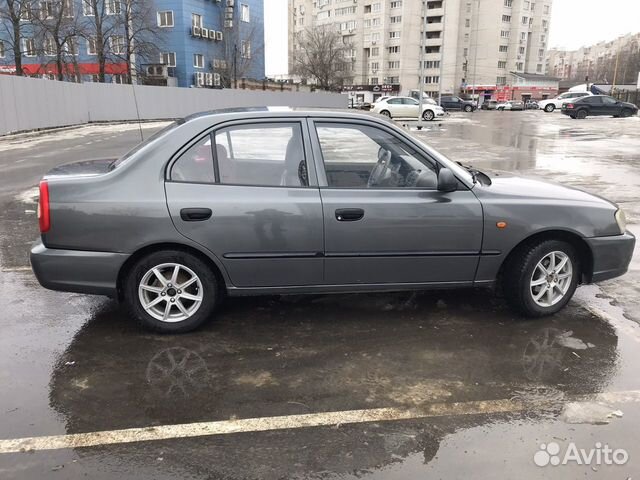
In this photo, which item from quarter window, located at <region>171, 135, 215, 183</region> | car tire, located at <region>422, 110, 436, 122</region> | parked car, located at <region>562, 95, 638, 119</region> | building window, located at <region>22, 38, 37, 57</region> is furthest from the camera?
parked car, located at <region>562, 95, 638, 119</region>

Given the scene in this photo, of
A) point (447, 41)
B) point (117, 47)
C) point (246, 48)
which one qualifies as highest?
point (447, 41)

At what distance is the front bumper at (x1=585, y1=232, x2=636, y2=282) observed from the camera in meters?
4.30

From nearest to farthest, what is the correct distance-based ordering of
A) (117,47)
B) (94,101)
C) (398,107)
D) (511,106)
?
(94,101) → (398,107) → (117,47) → (511,106)

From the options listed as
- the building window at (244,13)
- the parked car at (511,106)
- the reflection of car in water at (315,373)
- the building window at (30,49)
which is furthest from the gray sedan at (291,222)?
the parked car at (511,106)

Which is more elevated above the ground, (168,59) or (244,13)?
→ (244,13)

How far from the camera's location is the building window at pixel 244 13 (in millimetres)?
64500

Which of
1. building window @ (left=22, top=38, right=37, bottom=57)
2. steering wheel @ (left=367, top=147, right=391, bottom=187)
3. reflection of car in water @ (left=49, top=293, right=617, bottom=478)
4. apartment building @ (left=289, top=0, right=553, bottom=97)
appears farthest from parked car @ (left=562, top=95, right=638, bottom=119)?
apartment building @ (left=289, top=0, right=553, bottom=97)

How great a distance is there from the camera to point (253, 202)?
389cm

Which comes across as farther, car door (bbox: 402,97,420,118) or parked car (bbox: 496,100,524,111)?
parked car (bbox: 496,100,524,111)

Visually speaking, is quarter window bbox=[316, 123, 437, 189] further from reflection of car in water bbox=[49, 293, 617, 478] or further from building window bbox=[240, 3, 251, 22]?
building window bbox=[240, 3, 251, 22]

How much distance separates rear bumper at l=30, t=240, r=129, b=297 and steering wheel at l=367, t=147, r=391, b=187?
191 cm

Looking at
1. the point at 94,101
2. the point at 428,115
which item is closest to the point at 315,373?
the point at 94,101

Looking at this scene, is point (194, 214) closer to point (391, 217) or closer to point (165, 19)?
point (391, 217)

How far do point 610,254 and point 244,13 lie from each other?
67.7 m
